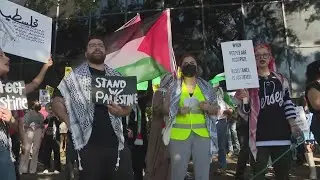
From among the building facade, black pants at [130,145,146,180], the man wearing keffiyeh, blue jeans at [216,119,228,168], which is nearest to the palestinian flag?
black pants at [130,145,146,180]

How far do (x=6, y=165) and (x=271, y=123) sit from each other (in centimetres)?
270

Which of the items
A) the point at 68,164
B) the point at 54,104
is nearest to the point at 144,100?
the point at 68,164

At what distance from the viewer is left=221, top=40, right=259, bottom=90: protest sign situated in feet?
17.4

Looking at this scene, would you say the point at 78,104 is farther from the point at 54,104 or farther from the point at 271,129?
the point at 271,129

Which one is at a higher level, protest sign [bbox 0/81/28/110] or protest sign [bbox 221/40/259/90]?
protest sign [bbox 221/40/259/90]

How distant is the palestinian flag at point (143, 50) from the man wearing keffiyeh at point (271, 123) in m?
2.23

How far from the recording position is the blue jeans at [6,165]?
3.80m

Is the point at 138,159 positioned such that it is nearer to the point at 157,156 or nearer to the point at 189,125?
the point at 157,156

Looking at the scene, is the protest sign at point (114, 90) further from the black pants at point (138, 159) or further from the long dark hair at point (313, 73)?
the black pants at point (138, 159)

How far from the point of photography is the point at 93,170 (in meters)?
4.08

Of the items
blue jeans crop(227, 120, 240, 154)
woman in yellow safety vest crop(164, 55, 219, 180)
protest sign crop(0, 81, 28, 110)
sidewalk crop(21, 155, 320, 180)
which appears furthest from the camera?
blue jeans crop(227, 120, 240, 154)

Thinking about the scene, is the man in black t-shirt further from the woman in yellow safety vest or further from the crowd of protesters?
the woman in yellow safety vest

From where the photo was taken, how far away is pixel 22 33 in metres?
5.49

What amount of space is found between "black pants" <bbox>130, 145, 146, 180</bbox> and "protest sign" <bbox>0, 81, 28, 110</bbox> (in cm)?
312
